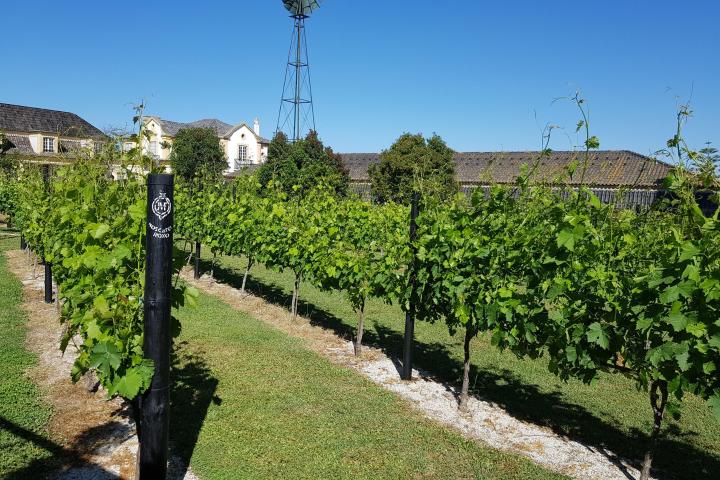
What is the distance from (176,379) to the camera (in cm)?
652

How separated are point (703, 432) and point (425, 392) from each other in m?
3.18

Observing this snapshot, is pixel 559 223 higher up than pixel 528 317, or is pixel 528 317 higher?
pixel 559 223

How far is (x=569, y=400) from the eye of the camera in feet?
23.2

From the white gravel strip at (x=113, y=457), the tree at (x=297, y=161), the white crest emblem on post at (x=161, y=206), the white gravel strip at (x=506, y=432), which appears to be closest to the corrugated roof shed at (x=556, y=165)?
the tree at (x=297, y=161)

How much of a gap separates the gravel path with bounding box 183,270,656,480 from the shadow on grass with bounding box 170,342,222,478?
1.98 metres

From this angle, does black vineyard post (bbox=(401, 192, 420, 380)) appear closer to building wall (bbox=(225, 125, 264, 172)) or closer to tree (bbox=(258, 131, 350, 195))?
tree (bbox=(258, 131, 350, 195))

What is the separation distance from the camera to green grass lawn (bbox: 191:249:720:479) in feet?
18.6

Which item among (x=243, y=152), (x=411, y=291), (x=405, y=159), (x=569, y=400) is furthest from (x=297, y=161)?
(x=243, y=152)

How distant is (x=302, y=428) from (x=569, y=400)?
370 centimetres

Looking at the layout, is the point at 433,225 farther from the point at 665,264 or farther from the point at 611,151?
the point at 611,151

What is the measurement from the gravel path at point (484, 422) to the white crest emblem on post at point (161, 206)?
3.97 m

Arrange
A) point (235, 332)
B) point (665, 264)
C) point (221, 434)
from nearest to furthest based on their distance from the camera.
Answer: point (665, 264) < point (221, 434) < point (235, 332)

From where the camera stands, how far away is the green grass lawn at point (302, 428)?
4676 millimetres

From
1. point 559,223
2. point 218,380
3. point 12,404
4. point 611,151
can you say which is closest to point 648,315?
point 559,223
